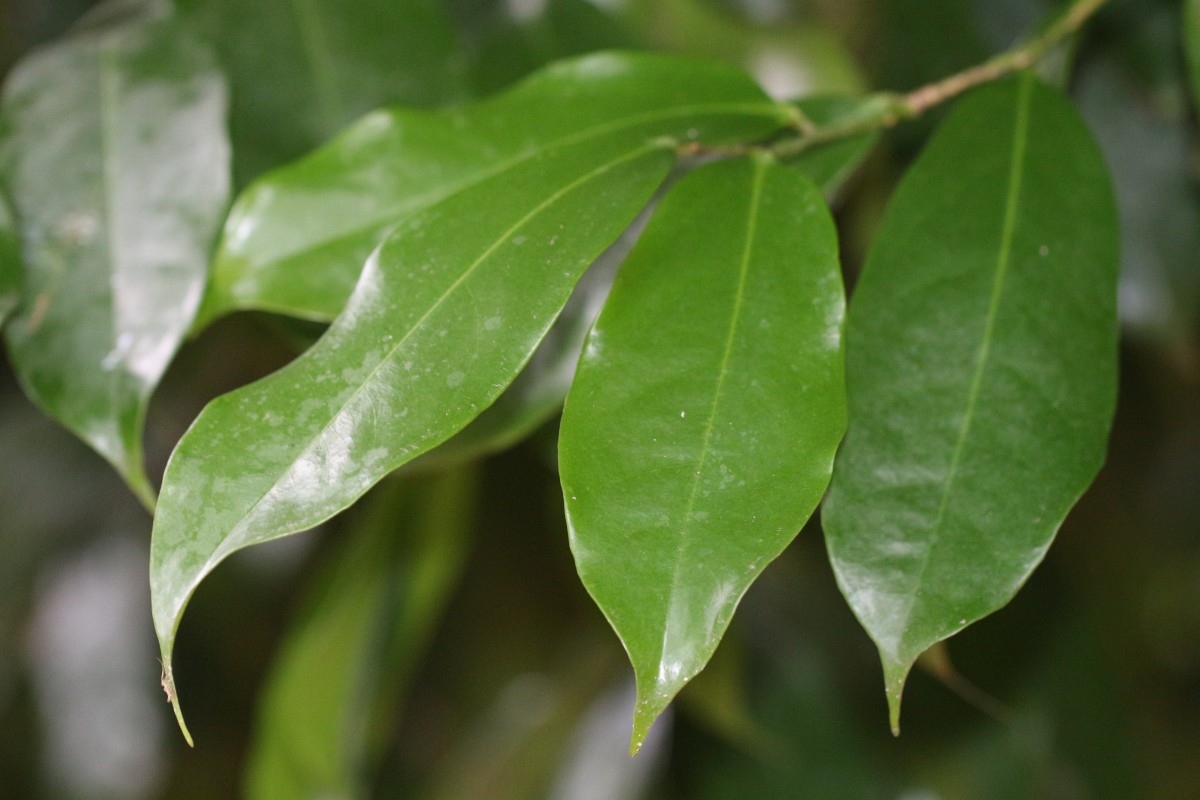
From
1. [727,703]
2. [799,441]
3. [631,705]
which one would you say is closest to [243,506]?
[799,441]

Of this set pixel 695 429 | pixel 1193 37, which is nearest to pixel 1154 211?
pixel 1193 37

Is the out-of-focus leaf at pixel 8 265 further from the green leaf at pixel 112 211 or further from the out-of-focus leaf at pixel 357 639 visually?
the out-of-focus leaf at pixel 357 639

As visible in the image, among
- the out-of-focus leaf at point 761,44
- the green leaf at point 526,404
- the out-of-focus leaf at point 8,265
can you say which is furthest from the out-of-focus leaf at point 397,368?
the out-of-focus leaf at point 761,44

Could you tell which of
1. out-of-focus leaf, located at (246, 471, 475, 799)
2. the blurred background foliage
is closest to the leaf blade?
the blurred background foliage

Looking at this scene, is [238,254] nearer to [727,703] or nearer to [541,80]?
[541,80]

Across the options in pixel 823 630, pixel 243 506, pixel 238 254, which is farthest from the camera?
pixel 823 630

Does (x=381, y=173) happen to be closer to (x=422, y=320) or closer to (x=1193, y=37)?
(x=422, y=320)
